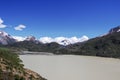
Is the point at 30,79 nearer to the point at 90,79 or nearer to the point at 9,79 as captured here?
the point at 9,79

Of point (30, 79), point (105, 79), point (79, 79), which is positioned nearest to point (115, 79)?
point (105, 79)

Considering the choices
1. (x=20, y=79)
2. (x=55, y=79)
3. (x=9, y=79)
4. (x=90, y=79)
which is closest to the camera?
(x=9, y=79)

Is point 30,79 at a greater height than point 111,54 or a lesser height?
lesser

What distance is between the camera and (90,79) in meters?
57.7

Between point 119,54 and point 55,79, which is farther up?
point 119,54

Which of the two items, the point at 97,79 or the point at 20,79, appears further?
the point at 97,79

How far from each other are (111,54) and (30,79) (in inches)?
6692

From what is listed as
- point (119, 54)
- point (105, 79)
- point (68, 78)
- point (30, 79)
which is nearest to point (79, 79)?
point (68, 78)

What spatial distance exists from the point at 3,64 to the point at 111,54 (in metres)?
171

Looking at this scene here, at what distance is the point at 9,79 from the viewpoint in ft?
93.7

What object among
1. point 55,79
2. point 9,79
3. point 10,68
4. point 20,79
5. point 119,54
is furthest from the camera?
point 119,54

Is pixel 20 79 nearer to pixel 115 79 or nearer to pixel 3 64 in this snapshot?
pixel 3 64

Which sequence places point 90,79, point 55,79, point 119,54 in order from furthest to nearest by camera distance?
point 119,54 < point 90,79 < point 55,79

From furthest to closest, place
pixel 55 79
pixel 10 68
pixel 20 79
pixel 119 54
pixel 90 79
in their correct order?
1. pixel 119 54
2. pixel 90 79
3. pixel 55 79
4. pixel 10 68
5. pixel 20 79
